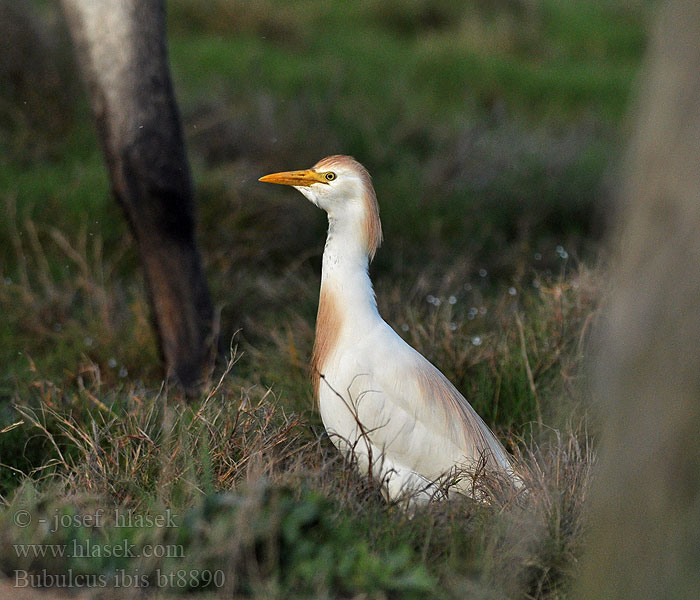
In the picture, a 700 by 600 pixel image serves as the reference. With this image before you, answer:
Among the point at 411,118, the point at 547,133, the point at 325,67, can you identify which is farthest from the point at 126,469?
the point at 325,67

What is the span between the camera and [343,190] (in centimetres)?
319

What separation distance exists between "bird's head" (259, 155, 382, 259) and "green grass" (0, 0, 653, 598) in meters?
0.61

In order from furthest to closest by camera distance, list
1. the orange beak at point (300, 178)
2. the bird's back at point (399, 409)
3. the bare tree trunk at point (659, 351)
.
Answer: the orange beak at point (300, 178) < the bird's back at point (399, 409) < the bare tree trunk at point (659, 351)

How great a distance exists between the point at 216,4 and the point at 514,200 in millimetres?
5662

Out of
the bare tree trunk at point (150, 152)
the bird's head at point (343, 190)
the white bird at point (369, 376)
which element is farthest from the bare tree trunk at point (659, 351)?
the bare tree trunk at point (150, 152)

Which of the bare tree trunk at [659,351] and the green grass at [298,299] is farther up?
the bare tree trunk at [659,351]

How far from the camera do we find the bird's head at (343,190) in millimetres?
3189

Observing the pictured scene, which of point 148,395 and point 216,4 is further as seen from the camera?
point 216,4

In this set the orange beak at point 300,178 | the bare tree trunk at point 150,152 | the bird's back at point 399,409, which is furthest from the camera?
the bare tree trunk at point 150,152

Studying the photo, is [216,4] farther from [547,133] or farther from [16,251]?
[16,251]

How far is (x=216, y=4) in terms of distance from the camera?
36.2 feet

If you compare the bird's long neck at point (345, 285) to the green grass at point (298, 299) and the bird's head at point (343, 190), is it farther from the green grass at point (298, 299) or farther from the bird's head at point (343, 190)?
the green grass at point (298, 299)

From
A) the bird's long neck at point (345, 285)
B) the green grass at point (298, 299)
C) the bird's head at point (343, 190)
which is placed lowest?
the green grass at point (298, 299)

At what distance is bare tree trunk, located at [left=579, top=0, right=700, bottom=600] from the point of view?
155 centimetres
